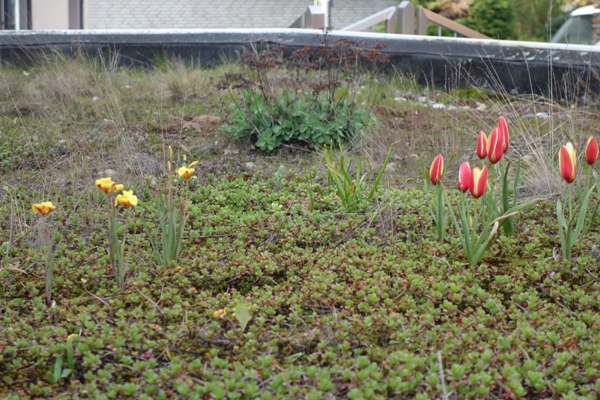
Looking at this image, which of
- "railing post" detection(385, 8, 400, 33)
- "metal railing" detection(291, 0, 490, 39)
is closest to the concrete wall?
"railing post" detection(385, 8, 400, 33)

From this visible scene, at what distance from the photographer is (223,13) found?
19.4 m

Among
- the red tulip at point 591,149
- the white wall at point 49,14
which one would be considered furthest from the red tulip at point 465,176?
the white wall at point 49,14

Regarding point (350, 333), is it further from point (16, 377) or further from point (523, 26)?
point (523, 26)

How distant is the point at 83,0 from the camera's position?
1841 cm

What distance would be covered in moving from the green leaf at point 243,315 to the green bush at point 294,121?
2.73m

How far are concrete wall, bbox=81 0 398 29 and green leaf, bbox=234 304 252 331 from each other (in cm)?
1724

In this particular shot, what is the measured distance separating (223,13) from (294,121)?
580 inches

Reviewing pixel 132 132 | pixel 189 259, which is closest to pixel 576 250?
pixel 189 259

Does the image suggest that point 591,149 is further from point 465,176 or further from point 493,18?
point 493,18

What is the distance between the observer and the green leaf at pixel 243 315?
2631mm

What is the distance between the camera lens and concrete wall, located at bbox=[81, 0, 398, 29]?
757 inches

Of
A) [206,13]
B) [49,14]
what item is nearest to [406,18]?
[49,14]

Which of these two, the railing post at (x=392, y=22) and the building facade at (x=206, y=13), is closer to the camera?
the railing post at (x=392, y=22)

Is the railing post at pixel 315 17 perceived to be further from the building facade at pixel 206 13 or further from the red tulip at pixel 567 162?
the building facade at pixel 206 13
